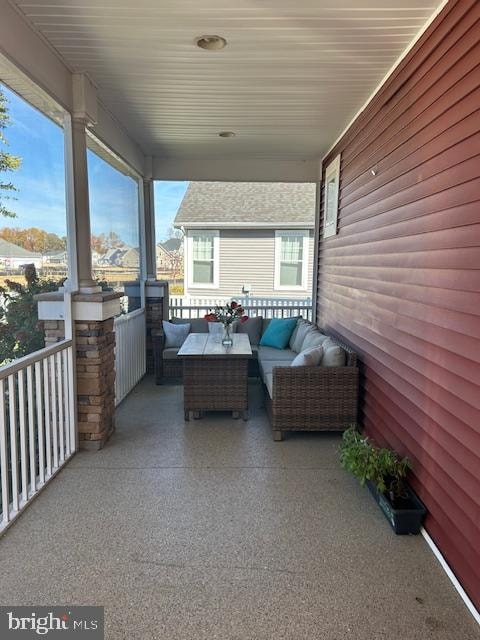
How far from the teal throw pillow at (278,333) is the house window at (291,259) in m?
4.77

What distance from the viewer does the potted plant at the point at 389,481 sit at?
251 cm

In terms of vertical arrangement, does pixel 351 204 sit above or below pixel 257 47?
below

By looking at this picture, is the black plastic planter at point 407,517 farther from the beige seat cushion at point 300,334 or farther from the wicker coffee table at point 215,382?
the beige seat cushion at point 300,334

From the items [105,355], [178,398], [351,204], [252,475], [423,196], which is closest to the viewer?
[423,196]

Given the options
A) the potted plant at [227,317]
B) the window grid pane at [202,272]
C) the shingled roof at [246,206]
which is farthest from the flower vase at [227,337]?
the window grid pane at [202,272]

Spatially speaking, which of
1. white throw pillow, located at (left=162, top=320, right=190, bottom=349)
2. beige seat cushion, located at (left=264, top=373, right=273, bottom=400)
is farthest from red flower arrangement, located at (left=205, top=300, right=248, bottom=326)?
white throw pillow, located at (left=162, top=320, right=190, bottom=349)

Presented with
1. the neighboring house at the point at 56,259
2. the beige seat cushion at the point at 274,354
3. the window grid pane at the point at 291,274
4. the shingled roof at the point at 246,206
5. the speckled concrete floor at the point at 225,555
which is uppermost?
the shingled roof at the point at 246,206

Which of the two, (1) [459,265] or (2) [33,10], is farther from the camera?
(2) [33,10]

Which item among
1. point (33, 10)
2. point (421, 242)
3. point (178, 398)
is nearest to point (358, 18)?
point (421, 242)

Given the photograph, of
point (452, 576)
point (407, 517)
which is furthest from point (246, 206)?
point (452, 576)

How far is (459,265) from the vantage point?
2.20m

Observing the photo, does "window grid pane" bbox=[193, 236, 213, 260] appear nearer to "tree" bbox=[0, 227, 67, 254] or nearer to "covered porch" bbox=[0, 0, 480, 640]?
"covered porch" bbox=[0, 0, 480, 640]

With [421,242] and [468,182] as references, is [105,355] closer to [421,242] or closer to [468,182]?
[421,242]

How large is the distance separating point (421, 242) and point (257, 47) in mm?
1653
